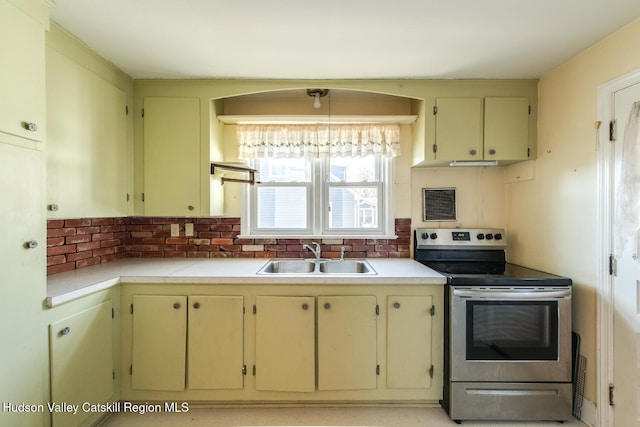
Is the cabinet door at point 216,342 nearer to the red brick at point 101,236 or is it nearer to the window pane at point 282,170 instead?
the red brick at point 101,236

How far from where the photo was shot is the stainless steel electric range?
182 centimetres

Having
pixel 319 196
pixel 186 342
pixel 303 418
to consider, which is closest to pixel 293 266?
pixel 319 196

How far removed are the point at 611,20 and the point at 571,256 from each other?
4.49 feet

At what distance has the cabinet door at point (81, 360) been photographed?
1485mm

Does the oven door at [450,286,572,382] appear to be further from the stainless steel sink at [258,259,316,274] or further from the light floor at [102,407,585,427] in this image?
the stainless steel sink at [258,259,316,274]

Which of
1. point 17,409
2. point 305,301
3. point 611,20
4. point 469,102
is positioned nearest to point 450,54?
point 469,102

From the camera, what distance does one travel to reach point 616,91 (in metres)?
1.66

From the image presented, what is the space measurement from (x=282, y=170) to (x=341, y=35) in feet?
4.20

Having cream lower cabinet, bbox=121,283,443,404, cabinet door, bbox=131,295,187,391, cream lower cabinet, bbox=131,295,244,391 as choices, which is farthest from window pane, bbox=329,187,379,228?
cabinet door, bbox=131,295,187,391

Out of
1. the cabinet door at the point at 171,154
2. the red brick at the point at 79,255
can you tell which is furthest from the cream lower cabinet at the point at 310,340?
the red brick at the point at 79,255

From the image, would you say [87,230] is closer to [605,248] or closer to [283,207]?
[283,207]

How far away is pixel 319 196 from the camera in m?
2.67

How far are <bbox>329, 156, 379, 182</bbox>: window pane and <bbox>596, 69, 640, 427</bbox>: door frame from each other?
1505mm

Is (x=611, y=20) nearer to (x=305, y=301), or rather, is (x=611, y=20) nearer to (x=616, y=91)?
(x=616, y=91)
